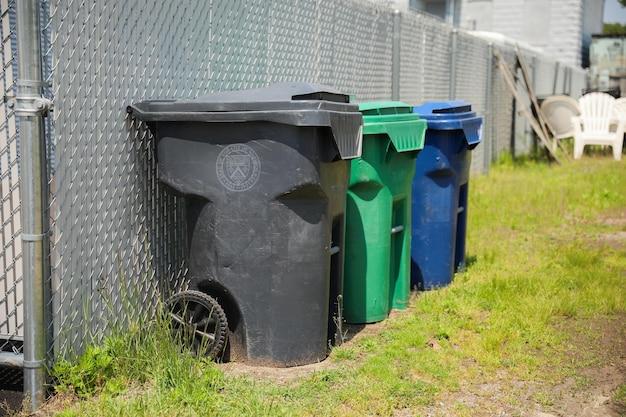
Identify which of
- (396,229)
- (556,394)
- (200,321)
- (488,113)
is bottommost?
(556,394)

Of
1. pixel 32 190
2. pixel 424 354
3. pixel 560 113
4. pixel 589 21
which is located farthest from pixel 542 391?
pixel 589 21

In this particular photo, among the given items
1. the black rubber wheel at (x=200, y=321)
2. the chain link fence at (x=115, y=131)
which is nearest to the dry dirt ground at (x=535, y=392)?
the black rubber wheel at (x=200, y=321)

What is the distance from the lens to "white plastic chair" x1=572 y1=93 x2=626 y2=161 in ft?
55.8

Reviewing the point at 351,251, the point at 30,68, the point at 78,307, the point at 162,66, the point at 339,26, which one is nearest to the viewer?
the point at 30,68

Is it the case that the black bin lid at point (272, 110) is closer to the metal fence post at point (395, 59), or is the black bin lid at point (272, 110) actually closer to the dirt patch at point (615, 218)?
the metal fence post at point (395, 59)

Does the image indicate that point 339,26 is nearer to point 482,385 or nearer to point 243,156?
point 243,156

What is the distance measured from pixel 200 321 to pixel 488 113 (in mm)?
11214

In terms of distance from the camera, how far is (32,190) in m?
3.88

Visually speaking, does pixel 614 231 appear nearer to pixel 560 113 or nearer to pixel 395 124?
pixel 395 124

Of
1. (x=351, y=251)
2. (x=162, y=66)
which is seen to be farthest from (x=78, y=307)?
(x=351, y=251)

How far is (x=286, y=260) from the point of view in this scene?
453cm

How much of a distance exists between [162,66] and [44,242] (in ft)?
4.97

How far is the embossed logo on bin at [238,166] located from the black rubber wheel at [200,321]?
63 cm

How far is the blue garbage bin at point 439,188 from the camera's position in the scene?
6.58 metres
